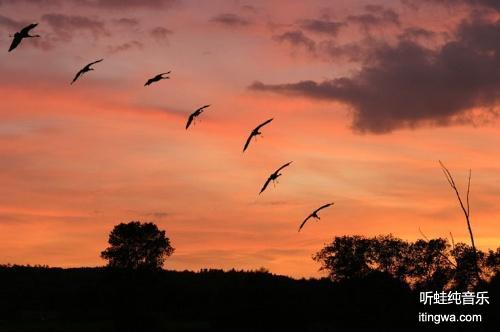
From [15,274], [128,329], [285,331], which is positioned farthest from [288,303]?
[15,274]

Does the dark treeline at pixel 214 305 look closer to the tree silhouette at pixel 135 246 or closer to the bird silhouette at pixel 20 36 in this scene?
the tree silhouette at pixel 135 246

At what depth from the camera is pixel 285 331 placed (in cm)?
8825

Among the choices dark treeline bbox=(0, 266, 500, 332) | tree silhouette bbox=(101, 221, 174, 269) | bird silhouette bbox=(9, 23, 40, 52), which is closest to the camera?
bird silhouette bbox=(9, 23, 40, 52)

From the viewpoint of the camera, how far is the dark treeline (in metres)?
88.6

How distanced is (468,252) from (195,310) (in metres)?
46.5

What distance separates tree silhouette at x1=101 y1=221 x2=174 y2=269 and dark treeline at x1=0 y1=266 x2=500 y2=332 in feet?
9.01

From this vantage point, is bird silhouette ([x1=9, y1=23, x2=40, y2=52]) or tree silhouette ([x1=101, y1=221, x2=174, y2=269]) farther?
tree silhouette ([x1=101, y1=221, x2=174, y2=269])

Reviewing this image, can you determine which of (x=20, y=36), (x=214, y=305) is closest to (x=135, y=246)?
(x=214, y=305)

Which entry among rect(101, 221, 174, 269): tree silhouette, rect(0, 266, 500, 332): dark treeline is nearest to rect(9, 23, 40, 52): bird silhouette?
rect(0, 266, 500, 332): dark treeline

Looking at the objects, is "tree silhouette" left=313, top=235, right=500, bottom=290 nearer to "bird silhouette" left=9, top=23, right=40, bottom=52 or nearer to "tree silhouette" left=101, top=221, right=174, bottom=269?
"tree silhouette" left=101, top=221, right=174, bottom=269

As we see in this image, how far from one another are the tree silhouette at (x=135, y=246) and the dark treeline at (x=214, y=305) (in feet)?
9.01

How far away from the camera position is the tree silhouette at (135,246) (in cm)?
12518

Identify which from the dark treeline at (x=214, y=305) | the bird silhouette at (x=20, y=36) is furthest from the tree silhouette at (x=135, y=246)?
the bird silhouette at (x=20, y=36)

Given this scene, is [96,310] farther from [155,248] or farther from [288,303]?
[288,303]
